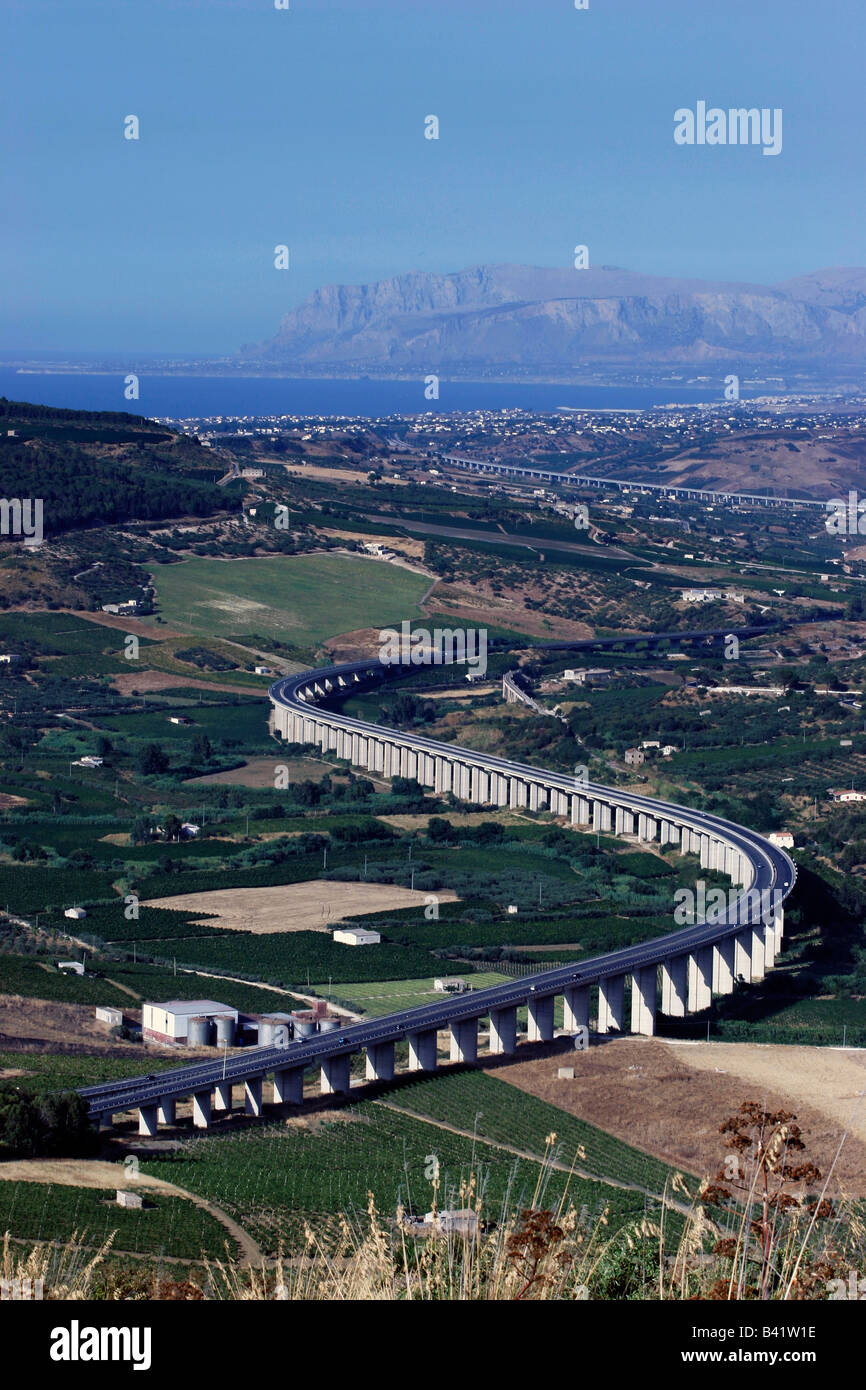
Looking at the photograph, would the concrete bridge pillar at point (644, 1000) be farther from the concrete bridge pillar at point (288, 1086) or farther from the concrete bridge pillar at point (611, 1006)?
the concrete bridge pillar at point (288, 1086)

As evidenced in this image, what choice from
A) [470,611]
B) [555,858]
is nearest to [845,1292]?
[555,858]

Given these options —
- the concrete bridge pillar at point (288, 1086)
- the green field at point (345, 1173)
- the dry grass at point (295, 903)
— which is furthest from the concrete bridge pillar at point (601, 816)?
the concrete bridge pillar at point (288, 1086)

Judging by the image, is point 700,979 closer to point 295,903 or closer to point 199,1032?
point 295,903

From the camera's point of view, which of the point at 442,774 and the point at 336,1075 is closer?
the point at 336,1075

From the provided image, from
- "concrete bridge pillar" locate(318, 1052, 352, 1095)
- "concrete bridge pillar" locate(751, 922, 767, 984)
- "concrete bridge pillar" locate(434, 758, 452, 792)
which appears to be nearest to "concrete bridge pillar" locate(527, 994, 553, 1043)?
"concrete bridge pillar" locate(318, 1052, 352, 1095)

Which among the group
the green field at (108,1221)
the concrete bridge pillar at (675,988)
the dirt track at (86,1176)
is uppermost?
the green field at (108,1221)

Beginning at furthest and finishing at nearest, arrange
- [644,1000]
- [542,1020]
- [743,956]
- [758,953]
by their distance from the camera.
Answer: [758,953] < [743,956] < [644,1000] < [542,1020]

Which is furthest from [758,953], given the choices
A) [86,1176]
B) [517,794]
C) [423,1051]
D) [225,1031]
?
[86,1176]
